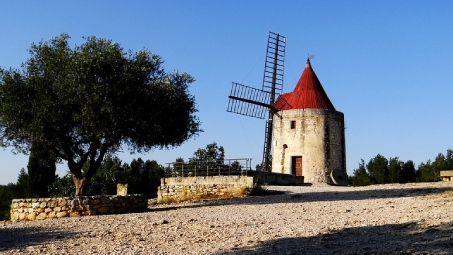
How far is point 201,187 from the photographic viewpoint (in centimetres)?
2734

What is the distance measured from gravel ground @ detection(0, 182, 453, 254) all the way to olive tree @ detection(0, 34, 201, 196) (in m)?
4.12

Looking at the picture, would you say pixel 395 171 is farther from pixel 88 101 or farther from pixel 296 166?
pixel 88 101

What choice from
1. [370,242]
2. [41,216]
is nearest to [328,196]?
[41,216]

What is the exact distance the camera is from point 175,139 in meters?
22.1

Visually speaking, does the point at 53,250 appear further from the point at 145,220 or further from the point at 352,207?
the point at 352,207

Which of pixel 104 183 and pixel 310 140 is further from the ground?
pixel 310 140

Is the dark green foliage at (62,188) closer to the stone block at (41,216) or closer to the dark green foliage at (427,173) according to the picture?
the stone block at (41,216)

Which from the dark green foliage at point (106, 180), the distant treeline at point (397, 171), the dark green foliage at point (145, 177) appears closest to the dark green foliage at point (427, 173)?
the distant treeline at point (397, 171)

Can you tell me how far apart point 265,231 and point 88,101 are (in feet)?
31.8

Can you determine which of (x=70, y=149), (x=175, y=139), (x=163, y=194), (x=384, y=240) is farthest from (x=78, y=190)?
(x=384, y=240)

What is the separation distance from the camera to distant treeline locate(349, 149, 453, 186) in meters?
38.4

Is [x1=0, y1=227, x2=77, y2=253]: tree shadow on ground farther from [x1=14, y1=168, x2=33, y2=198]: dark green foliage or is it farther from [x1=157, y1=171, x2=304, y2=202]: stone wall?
[x1=14, y1=168, x2=33, y2=198]: dark green foliage

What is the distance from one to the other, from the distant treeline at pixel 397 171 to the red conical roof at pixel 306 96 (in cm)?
614

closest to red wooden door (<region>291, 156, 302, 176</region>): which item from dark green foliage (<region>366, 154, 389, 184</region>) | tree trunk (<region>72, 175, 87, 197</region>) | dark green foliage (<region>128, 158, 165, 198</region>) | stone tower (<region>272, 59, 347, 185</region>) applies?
stone tower (<region>272, 59, 347, 185</region>)
